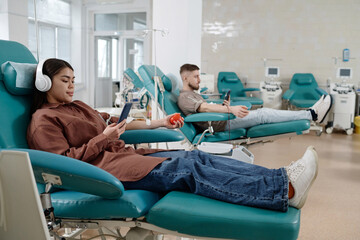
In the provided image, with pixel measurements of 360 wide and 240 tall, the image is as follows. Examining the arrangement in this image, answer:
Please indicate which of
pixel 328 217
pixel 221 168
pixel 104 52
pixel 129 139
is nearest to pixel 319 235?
pixel 328 217

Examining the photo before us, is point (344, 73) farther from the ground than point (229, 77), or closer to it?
farther from the ground

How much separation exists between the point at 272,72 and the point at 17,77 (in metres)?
5.61

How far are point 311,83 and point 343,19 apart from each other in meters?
1.29

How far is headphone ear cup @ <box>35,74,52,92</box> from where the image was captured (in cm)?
152

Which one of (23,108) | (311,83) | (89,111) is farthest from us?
(311,83)

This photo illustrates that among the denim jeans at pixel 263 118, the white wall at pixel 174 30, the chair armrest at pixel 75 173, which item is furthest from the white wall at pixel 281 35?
the chair armrest at pixel 75 173

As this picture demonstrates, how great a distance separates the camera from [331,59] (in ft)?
21.6

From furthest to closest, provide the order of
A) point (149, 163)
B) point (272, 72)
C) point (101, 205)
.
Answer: point (272, 72) < point (149, 163) < point (101, 205)

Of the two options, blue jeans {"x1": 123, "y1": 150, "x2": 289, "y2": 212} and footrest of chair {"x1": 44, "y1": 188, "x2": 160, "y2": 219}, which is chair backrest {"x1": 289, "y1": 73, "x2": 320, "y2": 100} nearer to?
blue jeans {"x1": 123, "y1": 150, "x2": 289, "y2": 212}

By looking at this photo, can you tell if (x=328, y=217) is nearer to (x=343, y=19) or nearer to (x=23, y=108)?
(x=23, y=108)

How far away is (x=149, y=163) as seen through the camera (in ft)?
4.54

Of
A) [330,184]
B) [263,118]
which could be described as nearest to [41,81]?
[263,118]

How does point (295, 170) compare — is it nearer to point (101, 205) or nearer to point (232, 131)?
point (101, 205)

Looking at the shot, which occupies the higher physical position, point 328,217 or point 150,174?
point 150,174
